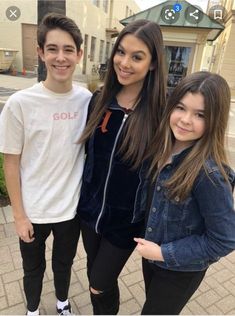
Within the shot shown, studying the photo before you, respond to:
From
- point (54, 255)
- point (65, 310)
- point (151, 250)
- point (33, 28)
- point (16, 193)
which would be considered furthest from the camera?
point (33, 28)

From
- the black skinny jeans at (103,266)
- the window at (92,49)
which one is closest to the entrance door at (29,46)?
the window at (92,49)

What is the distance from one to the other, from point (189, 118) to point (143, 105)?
382mm

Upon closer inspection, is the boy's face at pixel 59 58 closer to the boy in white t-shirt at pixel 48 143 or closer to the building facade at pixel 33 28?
the boy in white t-shirt at pixel 48 143

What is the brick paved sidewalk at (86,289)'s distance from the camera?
2.30 meters

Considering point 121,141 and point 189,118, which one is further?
point 121,141

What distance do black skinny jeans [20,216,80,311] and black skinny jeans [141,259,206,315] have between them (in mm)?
627

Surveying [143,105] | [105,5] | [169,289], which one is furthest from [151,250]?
[105,5]

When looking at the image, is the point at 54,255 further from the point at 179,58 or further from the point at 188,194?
the point at 179,58

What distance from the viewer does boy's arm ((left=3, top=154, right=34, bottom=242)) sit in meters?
1.65

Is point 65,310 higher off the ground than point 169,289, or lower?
lower

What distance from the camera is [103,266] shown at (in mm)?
1729

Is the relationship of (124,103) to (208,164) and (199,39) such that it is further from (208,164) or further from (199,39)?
(199,39)

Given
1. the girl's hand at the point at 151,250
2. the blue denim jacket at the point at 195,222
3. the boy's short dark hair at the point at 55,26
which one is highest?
the boy's short dark hair at the point at 55,26

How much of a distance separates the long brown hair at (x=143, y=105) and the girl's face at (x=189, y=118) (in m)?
0.23
